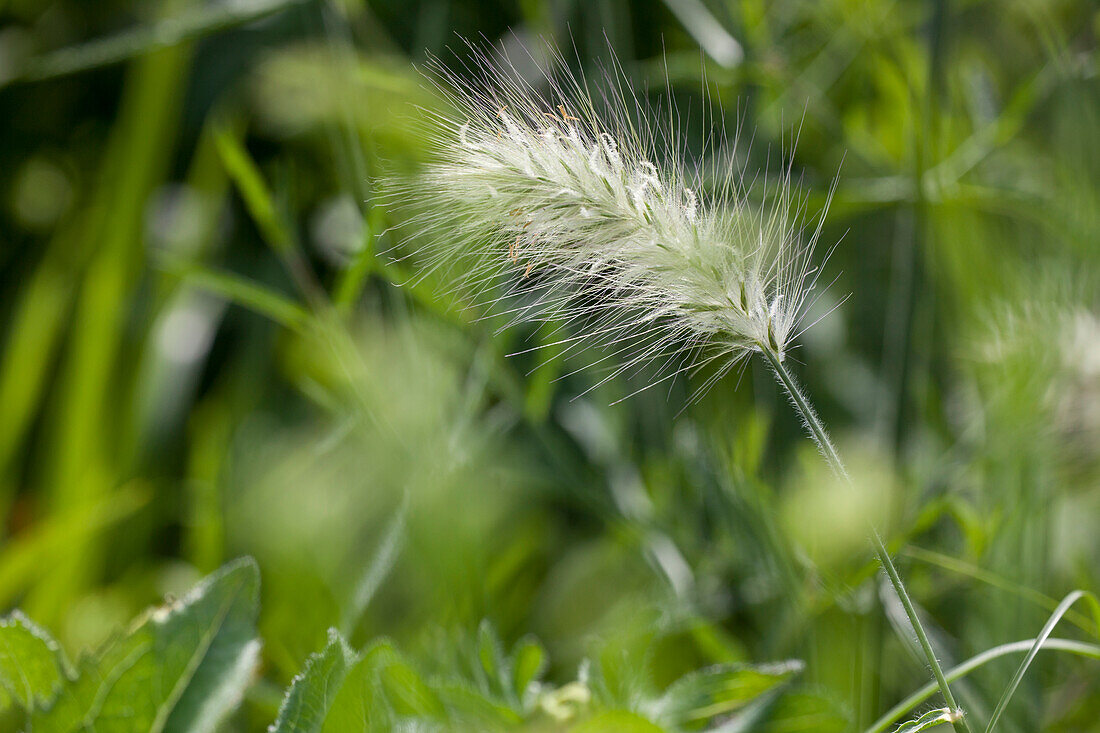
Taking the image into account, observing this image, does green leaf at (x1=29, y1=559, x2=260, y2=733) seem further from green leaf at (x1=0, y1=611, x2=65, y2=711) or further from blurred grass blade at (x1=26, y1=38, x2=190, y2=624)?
blurred grass blade at (x1=26, y1=38, x2=190, y2=624)

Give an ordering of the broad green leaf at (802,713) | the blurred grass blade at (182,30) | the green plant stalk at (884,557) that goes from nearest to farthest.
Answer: the green plant stalk at (884,557) → the broad green leaf at (802,713) → the blurred grass blade at (182,30)

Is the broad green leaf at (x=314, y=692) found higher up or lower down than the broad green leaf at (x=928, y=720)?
higher up

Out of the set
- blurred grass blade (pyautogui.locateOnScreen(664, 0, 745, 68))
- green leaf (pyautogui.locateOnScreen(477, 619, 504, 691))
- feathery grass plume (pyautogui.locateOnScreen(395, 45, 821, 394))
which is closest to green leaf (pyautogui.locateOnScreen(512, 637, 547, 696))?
green leaf (pyautogui.locateOnScreen(477, 619, 504, 691))

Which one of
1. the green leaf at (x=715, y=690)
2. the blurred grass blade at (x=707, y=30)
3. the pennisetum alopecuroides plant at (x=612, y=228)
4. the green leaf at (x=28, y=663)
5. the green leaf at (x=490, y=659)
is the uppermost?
the blurred grass blade at (x=707, y=30)

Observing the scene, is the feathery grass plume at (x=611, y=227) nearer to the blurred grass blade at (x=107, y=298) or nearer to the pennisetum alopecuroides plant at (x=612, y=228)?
the pennisetum alopecuroides plant at (x=612, y=228)

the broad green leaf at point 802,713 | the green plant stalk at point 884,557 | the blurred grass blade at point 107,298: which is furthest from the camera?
the blurred grass blade at point 107,298

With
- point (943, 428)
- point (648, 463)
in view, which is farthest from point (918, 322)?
point (648, 463)

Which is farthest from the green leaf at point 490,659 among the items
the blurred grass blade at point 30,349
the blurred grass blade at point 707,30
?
the blurred grass blade at point 30,349
